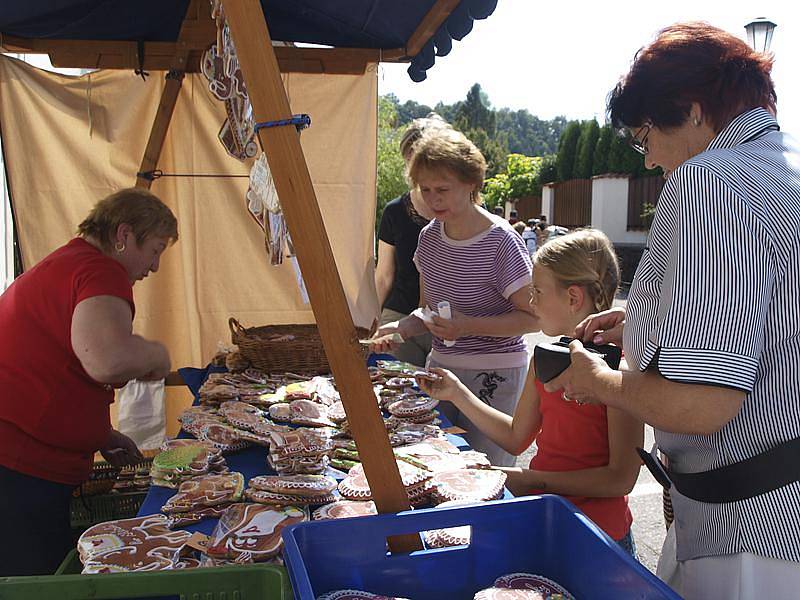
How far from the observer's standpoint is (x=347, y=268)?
15.0ft

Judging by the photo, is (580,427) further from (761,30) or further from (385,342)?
(761,30)

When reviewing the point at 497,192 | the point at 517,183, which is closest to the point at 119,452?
the point at 517,183

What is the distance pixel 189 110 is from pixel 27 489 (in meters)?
2.78

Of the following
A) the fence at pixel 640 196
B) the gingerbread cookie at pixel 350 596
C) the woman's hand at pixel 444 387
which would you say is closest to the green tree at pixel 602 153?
the fence at pixel 640 196

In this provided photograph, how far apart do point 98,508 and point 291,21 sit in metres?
2.56

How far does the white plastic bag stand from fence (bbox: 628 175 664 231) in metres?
19.8

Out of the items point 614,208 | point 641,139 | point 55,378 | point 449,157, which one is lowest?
point 55,378

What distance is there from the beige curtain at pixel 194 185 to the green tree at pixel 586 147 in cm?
2311

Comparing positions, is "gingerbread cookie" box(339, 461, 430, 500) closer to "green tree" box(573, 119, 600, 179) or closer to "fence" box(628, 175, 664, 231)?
"fence" box(628, 175, 664, 231)

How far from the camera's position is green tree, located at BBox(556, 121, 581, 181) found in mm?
28234

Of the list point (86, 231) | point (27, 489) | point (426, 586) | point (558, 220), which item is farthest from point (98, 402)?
point (558, 220)

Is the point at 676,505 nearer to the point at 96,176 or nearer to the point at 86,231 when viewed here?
the point at 86,231

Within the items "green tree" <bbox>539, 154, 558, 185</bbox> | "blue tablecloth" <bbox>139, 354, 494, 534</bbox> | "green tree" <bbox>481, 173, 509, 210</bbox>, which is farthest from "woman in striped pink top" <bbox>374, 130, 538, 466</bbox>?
"green tree" <bbox>481, 173, 509, 210</bbox>

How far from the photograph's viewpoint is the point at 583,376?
1.33 meters
